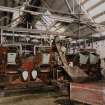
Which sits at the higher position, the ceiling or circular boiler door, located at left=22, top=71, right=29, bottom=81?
the ceiling

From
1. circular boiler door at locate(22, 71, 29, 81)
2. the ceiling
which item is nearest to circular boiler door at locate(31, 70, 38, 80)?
circular boiler door at locate(22, 71, 29, 81)

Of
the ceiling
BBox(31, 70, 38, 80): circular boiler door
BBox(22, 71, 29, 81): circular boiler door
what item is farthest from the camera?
BBox(31, 70, 38, 80): circular boiler door

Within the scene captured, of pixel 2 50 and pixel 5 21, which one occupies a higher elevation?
pixel 5 21

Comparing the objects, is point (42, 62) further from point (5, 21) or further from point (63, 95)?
point (5, 21)

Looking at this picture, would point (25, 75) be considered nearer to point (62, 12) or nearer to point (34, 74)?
point (34, 74)

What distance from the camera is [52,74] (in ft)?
17.4

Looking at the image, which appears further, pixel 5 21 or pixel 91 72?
pixel 5 21

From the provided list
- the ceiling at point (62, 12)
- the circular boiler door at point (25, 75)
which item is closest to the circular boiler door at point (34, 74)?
the circular boiler door at point (25, 75)

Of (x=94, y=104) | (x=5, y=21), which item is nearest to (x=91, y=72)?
(x=94, y=104)

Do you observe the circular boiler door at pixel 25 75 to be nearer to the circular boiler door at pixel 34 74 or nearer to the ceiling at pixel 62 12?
the circular boiler door at pixel 34 74

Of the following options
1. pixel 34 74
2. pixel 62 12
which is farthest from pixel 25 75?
pixel 62 12

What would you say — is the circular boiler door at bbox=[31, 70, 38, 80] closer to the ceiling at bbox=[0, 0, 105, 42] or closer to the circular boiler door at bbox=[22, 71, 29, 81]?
the circular boiler door at bbox=[22, 71, 29, 81]

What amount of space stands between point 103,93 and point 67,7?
2.71 m

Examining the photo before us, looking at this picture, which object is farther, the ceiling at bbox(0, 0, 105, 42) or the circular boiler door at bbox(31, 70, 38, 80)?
the circular boiler door at bbox(31, 70, 38, 80)
